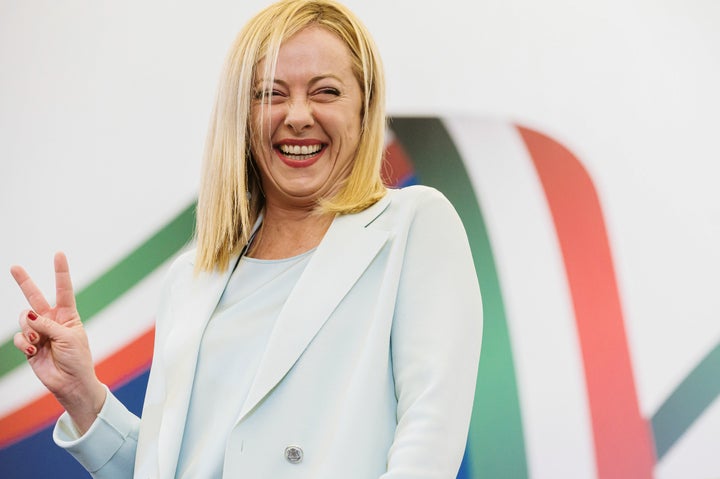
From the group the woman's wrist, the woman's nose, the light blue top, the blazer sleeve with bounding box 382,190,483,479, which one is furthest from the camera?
the woman's wrist

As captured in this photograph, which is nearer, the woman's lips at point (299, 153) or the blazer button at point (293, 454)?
the blazer button at point (293, 454)

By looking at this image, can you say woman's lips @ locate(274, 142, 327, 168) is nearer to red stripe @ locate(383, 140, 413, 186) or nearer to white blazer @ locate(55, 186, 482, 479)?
white blazer @ locate(55, 186, 482, 479)

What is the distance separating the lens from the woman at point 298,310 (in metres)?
1.34

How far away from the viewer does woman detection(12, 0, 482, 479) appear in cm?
Result: 134

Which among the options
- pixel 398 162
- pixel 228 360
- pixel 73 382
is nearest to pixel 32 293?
pixel 73 382

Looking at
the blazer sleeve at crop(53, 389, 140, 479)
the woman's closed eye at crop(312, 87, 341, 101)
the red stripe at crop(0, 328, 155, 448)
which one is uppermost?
the woman's closed eye at crop(312, 87, 341, 101)

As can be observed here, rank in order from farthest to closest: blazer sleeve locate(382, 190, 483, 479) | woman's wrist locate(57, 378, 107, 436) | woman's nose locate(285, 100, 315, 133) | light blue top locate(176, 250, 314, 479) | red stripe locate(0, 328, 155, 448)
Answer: red stripe locate(0, 328, 155, 448), woman's wrist locate(57, 378, 107, 436), woman's nose locate(285, 100, 315, 133), light blue top locate(176, 250, 314, 479), blazer sleeve locate(382, 190, 483, 479)

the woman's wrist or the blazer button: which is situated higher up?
the blazer button

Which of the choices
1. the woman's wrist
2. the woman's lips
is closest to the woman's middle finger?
the woman's wrist

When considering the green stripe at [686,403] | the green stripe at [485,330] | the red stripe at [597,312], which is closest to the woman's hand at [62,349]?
the green stripe at [485,330]

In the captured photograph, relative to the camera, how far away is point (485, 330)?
2812 mm

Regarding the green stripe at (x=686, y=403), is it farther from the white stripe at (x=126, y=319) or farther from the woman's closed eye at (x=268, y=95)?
the woman's closed eye at (x=268, y=95)

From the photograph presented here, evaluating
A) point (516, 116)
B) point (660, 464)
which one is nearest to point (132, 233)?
point (516, 116)

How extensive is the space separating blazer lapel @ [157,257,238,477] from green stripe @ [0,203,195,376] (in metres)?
1.29
